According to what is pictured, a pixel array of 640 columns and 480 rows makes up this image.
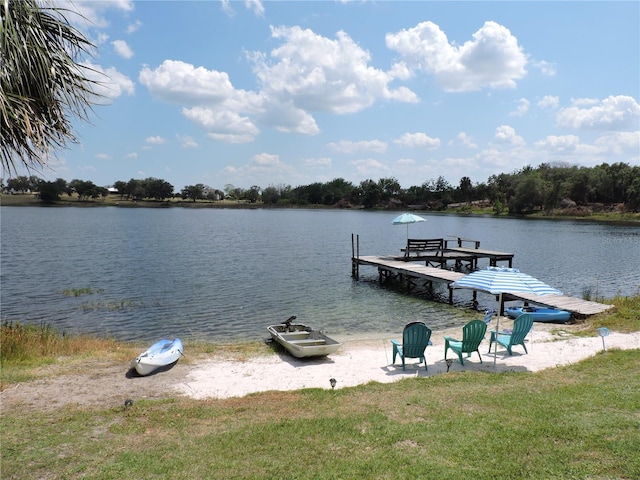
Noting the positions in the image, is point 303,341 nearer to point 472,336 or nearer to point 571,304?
point 472,336

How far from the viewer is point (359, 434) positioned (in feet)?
19.5

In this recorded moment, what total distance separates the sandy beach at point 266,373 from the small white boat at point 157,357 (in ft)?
0.70

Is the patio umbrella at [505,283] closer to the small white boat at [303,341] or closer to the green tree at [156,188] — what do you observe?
the small white boat at [303,341]

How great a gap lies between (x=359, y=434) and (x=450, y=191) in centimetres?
15153

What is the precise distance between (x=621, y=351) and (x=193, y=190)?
187 meters

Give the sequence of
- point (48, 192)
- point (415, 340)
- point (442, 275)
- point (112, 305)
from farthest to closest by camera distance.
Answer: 1. point (48, 192)
2. point (442, 275)
3. point (112, 305)
4. point (415, 340)

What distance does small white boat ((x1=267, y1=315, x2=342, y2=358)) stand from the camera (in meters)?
12.0

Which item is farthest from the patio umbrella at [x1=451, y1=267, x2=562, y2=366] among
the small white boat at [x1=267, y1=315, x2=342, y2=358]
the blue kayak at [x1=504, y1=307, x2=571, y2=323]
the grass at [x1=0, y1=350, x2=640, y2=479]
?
the blue kayak at [x1=504, y1=307, x2=571, y2=323]

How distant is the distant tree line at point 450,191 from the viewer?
9750 centimetres

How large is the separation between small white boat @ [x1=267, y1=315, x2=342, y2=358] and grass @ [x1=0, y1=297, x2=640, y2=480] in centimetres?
360

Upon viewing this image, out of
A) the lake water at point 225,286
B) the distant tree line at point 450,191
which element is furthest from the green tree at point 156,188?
the lake water at point 225,286

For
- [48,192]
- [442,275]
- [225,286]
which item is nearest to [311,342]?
[442,275]

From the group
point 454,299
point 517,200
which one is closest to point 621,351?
point 454,299

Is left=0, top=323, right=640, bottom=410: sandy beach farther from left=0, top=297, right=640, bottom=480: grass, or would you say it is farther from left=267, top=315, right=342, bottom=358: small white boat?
left=0, top=297, right=640, bottom=480: grass
